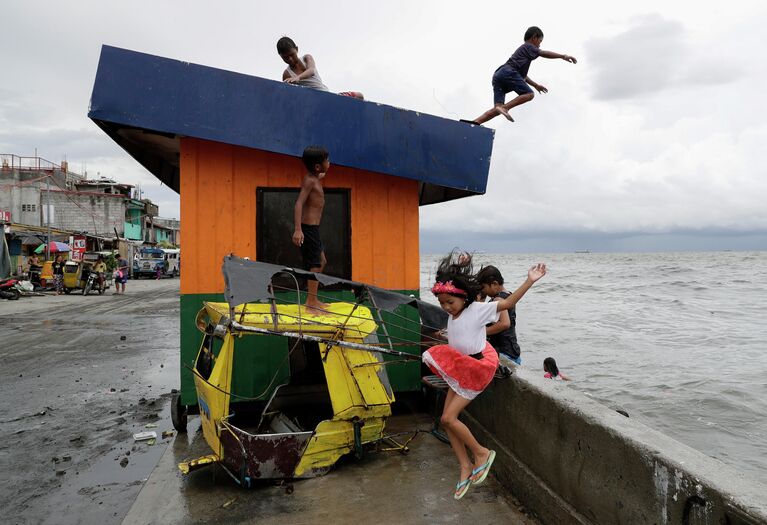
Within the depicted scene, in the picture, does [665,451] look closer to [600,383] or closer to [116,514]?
[116,514]

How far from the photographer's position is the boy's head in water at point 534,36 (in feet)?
21.7

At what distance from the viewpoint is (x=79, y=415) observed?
674cm

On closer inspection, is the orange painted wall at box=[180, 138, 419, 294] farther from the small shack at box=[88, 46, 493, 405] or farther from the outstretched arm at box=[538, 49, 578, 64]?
the outstretched arm at box=[538, 49, 578, 64]

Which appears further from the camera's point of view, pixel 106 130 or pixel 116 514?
pixel 106 130

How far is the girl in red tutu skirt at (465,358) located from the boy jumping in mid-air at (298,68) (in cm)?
322

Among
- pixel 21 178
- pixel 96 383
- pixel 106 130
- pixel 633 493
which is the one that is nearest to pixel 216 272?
pixel 106 130

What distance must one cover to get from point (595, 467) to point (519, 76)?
15.6ft

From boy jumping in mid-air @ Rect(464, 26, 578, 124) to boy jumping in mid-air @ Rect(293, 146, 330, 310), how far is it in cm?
231

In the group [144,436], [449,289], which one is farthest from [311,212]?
[144,436]

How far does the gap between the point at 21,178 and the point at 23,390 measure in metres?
45.8

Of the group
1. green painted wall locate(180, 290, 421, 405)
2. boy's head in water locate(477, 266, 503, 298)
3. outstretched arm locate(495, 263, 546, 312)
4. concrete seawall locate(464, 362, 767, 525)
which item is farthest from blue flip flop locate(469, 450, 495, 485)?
green painted wall locate(180, 290, 421, 405)

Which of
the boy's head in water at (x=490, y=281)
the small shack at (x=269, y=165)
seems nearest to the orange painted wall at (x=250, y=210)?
the small shack at (x=269, y=165)

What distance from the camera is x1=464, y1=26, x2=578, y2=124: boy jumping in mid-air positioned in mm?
6504

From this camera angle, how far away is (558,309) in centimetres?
2506
